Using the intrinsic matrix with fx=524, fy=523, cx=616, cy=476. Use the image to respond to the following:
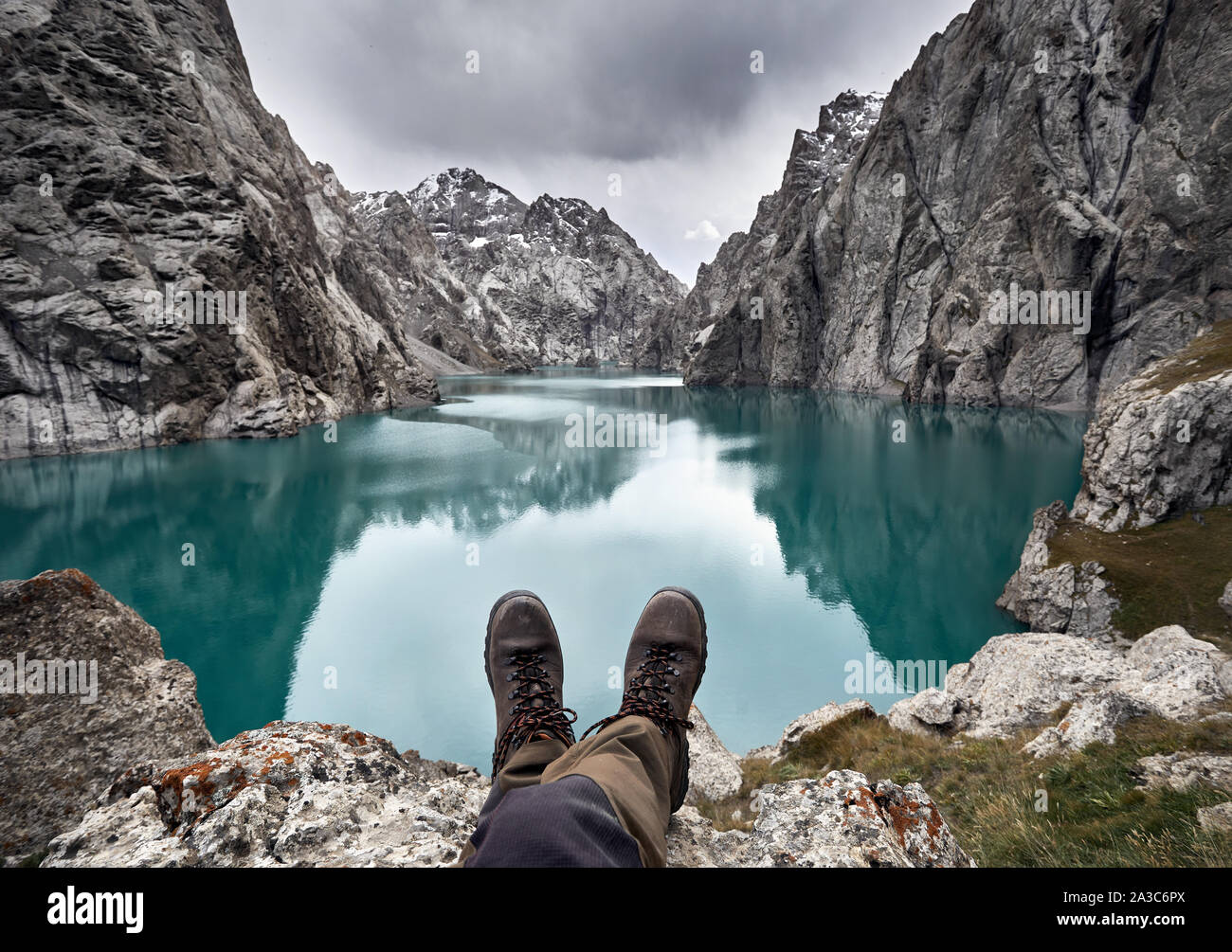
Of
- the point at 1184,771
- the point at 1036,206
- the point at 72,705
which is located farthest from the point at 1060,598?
the point at 1036,206

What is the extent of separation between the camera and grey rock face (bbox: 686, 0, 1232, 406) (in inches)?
1870

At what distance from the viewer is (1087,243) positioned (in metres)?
53.1

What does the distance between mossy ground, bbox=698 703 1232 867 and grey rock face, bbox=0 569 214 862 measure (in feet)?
16.9

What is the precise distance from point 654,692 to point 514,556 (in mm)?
15565

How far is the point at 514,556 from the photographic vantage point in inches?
763

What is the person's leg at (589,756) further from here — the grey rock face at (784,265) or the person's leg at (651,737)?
the grey rock face at (784,265)

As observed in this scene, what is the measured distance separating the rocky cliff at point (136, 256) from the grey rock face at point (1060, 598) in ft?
168

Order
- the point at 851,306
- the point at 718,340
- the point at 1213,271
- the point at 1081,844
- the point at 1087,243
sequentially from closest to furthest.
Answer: the point at 1081,844
the point at 1213,271
the point at 1087,243
the point at 851,306
the point at 718,340

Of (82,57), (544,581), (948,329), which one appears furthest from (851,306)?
(82,57)

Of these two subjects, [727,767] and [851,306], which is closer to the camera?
[727,767]

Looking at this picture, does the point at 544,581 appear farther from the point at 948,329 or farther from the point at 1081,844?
the point at 948,329

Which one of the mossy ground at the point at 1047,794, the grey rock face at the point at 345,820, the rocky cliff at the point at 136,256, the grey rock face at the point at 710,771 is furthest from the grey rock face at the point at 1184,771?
the rocky cliff at the point at 136,256

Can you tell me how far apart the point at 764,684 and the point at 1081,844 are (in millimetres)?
9250

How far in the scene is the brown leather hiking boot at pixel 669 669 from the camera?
13.1ft
